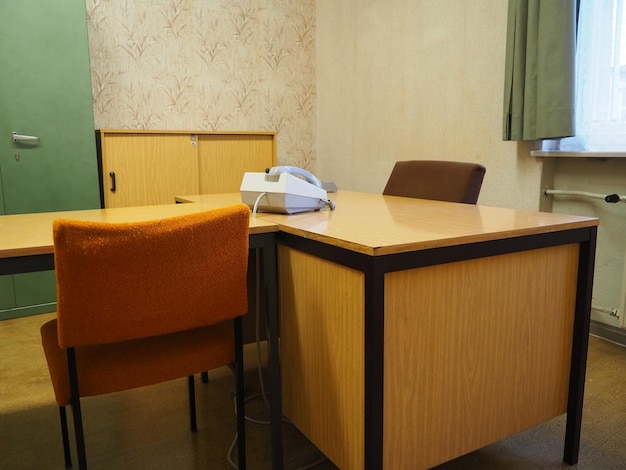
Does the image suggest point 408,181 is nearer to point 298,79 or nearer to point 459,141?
A: point 459,141

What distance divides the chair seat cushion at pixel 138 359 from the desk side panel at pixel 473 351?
1.54 ft

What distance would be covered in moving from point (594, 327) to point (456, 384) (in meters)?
1.69

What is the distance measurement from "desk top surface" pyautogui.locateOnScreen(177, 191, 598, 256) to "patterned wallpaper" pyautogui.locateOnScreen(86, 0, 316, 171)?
2.43 metres

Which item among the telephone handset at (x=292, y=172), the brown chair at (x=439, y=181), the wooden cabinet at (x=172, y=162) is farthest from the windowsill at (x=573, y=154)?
the wooden cabinet at (x=172, y=162)

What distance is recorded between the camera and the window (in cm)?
A: 229

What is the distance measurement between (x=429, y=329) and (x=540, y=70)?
1.80 meters

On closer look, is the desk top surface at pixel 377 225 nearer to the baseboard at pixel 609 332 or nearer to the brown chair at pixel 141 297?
the brown chair at pixel 141 297

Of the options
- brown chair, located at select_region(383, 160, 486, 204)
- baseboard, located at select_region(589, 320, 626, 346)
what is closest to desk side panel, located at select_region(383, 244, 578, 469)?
brown chair, located at select_region(383, 160, 486, 204)

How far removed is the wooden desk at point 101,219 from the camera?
1121 mm

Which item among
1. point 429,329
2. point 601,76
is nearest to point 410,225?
point 429,329

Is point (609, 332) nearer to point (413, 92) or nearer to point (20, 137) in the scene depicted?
point (413, 92)

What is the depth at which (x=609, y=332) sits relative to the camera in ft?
8.11

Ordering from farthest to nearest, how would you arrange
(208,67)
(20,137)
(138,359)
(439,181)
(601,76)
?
(208,67), (20,137), (601,76), (439,181), (138,359)

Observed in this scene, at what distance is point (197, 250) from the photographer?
112cm
